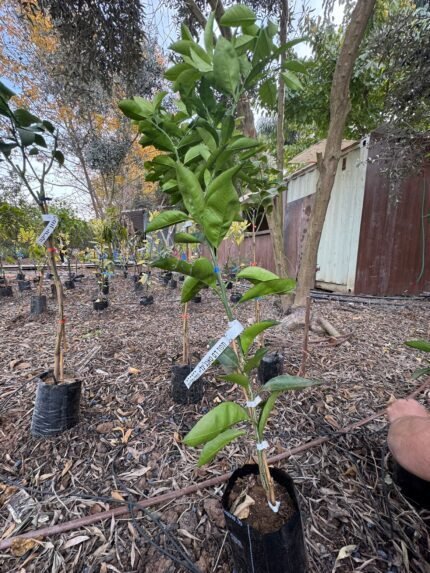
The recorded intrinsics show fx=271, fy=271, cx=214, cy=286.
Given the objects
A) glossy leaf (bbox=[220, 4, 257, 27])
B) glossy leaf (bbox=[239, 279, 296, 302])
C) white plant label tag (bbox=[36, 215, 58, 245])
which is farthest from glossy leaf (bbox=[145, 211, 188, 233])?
white plant label tag (bbox=[36, 215, 58, 245])

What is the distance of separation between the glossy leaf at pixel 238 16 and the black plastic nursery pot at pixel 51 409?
1433 mm

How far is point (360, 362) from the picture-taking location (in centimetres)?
188

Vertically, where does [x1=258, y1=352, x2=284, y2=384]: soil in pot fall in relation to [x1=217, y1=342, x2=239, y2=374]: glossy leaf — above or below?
below

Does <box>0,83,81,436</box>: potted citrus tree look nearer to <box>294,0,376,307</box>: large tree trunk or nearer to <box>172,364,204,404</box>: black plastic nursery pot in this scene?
<box>172,364,204,404</box>: black plastic nursery pot

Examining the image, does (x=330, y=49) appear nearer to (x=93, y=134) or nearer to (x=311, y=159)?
(x=311, y=159)

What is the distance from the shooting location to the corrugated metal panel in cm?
366

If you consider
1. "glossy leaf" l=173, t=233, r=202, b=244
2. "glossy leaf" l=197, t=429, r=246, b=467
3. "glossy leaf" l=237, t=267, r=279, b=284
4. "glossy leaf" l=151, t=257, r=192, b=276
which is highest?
"glossy leaf" l=173, t=233, r=202, b=244

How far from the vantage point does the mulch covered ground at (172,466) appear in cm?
82

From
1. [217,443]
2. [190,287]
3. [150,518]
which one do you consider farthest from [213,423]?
[150,518]

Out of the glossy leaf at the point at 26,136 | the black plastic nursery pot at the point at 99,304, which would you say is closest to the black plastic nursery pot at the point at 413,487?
the glossy leaf at the point at 26,136

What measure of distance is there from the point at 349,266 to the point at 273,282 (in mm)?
3865

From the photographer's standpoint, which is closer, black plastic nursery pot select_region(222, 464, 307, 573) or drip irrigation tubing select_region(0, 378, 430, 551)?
black plastic nursery pot select_region(222, 464, 307, 573)

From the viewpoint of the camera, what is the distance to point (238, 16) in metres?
0.64

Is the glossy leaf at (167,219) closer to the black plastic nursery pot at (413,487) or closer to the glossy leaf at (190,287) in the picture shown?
the glossy leaf at (190,287)
